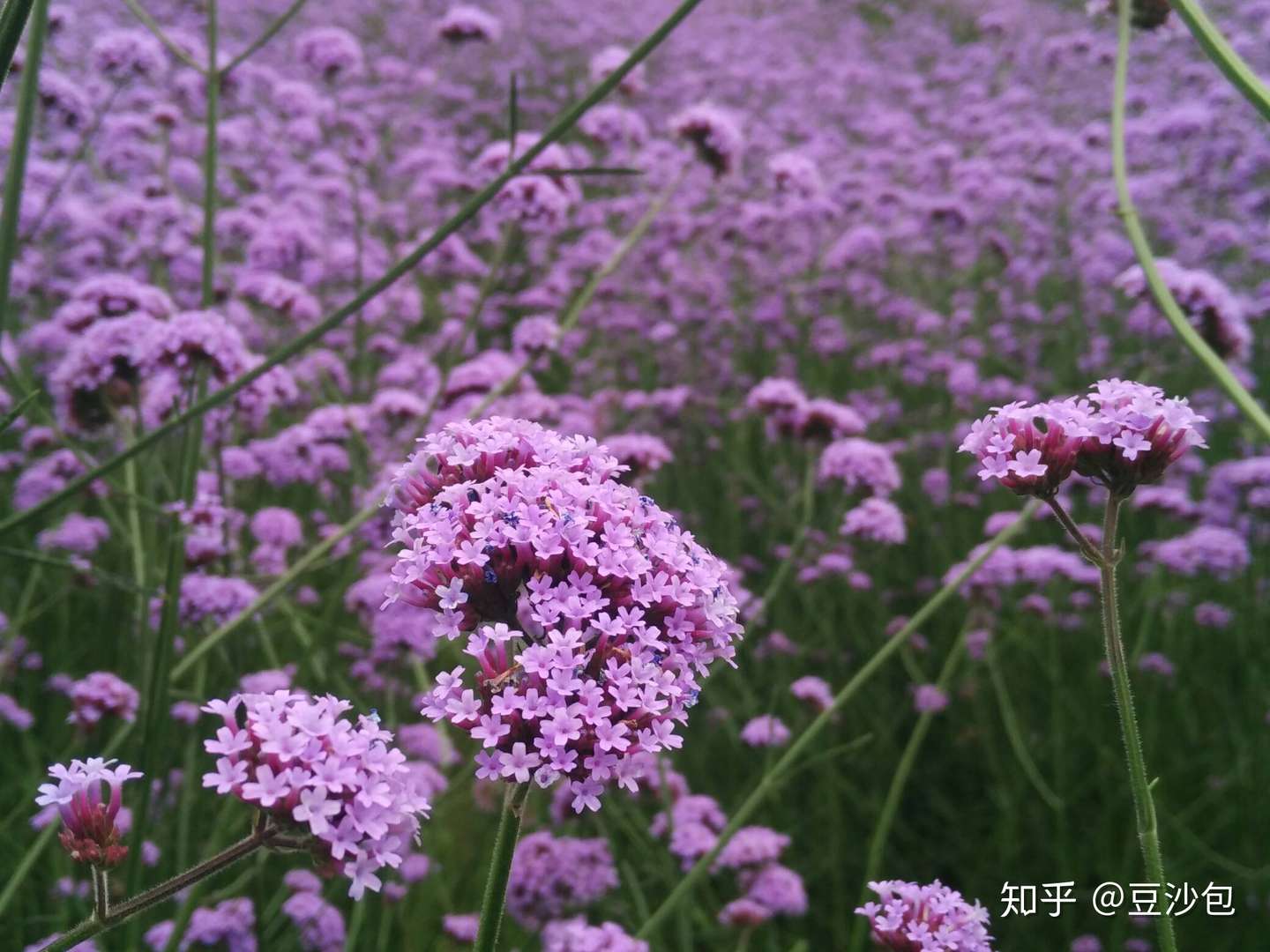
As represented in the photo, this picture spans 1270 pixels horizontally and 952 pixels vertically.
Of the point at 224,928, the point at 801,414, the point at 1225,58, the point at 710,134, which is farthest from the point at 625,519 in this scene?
the point at 710,134

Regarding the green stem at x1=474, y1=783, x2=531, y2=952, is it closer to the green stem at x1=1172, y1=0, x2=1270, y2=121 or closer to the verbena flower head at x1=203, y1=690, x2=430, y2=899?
the verbena flower head at x1=203, y1=690, x2=430, y2=899

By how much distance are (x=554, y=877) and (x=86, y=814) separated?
144cm

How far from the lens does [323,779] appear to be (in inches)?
32.8

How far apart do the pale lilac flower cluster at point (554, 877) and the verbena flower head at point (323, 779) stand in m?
1.44

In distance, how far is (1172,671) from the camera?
3.63 m

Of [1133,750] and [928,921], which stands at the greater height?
[1133,750]

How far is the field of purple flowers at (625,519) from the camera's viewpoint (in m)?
1.04

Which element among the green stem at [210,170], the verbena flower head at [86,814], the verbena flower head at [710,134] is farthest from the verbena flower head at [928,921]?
the verbena flower head at [710,134]

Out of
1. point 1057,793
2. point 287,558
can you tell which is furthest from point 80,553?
point 1057,793

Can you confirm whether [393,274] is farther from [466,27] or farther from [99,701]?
[466,27]

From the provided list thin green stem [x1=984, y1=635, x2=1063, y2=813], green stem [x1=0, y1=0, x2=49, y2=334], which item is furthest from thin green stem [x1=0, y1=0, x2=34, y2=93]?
thin green stem [x1=984, y1=635, x2=1063, y2=813]

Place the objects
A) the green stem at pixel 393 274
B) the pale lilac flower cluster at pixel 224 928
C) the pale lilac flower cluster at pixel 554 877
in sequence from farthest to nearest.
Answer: the pale lilac flower cluster at pixel 554 877, the pale lilac flower cluster at pixel 224 928, the green stem at pixel 393 274

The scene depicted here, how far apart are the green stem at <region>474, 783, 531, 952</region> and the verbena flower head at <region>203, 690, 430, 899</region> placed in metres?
0.12

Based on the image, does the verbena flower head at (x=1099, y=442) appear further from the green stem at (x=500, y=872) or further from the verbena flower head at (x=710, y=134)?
the verbena flower head at (x=710, y=134)
